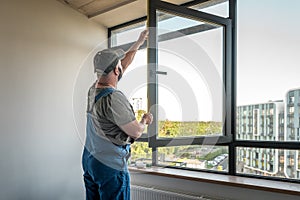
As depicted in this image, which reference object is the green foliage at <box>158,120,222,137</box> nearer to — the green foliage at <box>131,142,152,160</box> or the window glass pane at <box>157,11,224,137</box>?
the window glass pane at <box>157,11,224,137</box>

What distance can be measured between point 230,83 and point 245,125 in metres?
0.35

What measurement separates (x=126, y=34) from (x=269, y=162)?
1963 millimetres

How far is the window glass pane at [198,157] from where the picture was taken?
2.51 metres

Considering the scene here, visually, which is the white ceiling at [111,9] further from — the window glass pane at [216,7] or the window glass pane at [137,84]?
the window glass pane at [137,84]

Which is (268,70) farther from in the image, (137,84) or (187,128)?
(137,84)

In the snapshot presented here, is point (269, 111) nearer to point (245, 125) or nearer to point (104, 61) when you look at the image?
point (245, 125)

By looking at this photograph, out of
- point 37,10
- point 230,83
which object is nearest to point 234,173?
point 230,83

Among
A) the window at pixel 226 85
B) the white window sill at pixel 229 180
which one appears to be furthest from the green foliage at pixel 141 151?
the window at pixel 226 85

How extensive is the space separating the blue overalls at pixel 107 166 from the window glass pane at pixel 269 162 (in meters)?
0.99

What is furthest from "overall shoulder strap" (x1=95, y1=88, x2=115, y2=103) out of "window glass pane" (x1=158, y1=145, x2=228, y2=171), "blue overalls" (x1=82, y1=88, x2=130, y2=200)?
"window glass pane" (x1=158, y1=145, x2=228, y2=171)

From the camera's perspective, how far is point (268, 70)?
229 cm

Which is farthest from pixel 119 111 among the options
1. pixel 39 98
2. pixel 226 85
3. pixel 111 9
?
pixel 111 9

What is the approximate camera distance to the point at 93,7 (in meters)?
3.10

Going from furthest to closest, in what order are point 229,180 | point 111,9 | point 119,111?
point 111,9 → point 229,180 → point 119,111
